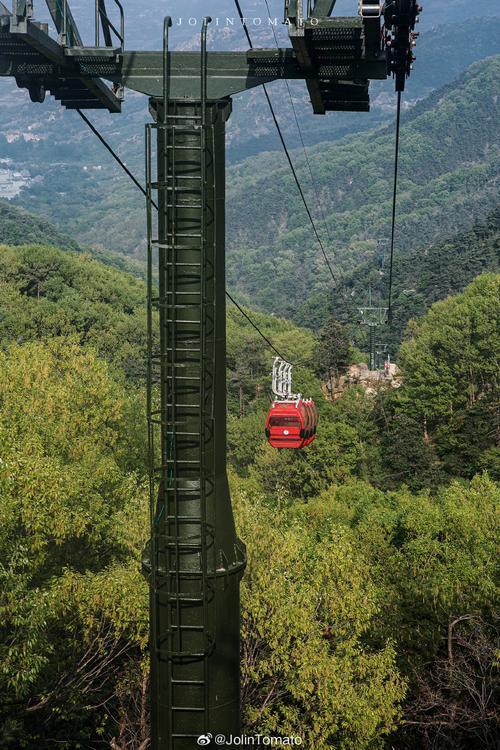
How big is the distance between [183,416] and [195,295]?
3.19ft

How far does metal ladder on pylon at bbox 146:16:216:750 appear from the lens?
860cm

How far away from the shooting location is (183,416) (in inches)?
344

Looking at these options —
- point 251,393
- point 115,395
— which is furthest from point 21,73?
point 251,393

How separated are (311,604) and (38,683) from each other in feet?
16.6

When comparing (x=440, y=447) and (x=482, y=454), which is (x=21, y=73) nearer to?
(x=482, y=454)

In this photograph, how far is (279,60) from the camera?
8953 mm

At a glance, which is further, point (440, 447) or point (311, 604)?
point (440, 447)

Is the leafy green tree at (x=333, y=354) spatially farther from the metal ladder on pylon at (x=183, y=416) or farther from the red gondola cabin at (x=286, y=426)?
the metal ladder on pylon at (x=183, y=416)

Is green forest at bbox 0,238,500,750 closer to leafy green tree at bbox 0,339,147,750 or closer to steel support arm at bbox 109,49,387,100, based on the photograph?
leafy green tree at bbox 0,339,147,750

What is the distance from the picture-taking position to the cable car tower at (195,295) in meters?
8.59

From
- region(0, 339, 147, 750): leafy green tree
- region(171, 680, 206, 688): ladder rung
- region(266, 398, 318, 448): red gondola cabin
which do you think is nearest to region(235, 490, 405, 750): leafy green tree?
region(0, 339, 147, 750): leafy green tree

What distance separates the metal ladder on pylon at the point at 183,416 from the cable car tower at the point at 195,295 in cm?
1

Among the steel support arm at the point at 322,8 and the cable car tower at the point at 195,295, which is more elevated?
the steel support arm at the point at 322,8

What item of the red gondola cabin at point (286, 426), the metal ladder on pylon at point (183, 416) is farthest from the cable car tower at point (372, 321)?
the metal ladder on pylon at point (183, 416)
